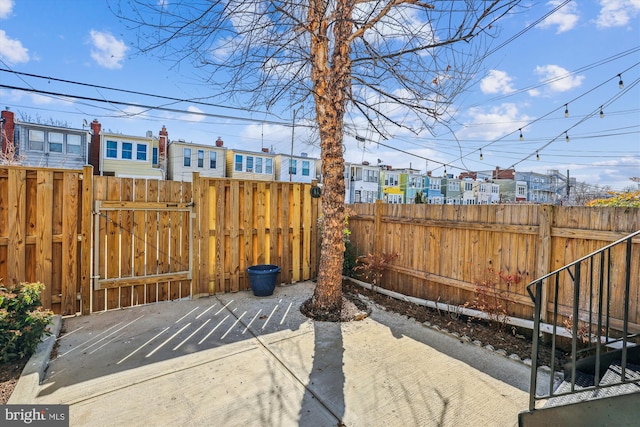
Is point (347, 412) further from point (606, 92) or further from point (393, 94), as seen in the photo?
point (606, 92)

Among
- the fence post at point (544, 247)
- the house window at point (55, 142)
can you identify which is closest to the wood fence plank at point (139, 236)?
the fence post at point (544, 247)

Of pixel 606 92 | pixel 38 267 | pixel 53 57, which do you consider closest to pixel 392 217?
pixel 38 267

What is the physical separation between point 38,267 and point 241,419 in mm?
3535

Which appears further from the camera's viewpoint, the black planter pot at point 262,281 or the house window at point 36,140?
the house window at point 36,140

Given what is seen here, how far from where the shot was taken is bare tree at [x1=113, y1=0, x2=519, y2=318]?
10.9 ft

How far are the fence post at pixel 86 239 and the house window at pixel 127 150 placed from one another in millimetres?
16663

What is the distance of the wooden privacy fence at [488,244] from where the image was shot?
302 centimetres

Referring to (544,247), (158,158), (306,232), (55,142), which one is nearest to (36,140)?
(55,142)

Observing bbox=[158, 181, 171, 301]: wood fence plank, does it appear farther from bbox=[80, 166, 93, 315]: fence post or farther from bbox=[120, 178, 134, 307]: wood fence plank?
bbox=[80, 166, 93, 315]: fence post

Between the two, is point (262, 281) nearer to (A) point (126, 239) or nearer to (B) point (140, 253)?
(B) point (140, 253)

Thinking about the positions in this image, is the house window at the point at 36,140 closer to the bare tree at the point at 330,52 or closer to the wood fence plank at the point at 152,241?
the wood fence plank at the point at 152,241

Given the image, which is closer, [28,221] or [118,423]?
[118,423]

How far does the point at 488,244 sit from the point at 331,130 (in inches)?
104

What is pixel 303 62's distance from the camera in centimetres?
457
